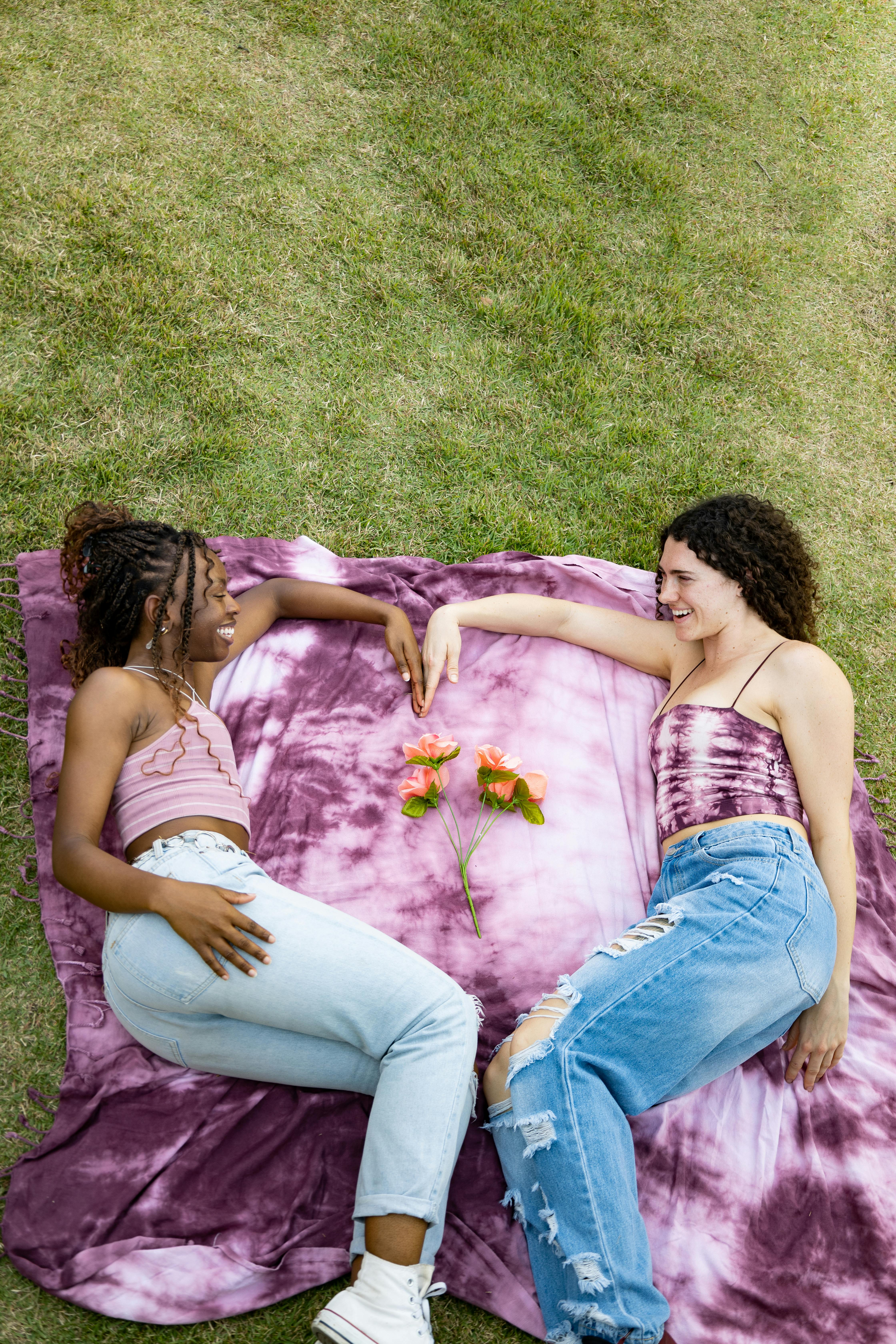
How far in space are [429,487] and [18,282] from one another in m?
2.31

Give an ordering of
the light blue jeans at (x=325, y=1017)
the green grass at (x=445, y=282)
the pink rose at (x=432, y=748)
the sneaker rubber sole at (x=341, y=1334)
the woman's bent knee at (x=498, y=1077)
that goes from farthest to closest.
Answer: the green grass at (x=445, y=282)
the pink rose at (x=432, y=748)
the woman's bent knee at (x=498, y=1077)
the light blue jeans at (x=325, y=1017)
the sneaker rubber sole at (x=341, y=1334)

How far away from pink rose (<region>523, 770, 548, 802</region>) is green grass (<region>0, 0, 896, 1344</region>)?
1358 mm

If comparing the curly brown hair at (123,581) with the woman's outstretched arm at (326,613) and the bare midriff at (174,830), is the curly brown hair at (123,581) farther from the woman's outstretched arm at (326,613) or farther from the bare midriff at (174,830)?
the woman's outstretched arm at (326,613)

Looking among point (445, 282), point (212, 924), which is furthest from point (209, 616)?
point (445, 282)

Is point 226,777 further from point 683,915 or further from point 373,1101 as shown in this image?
point 683,915

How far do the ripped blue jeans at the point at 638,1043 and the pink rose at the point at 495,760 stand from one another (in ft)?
2.32

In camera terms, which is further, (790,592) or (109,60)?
(109,60)

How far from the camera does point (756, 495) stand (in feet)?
16.1

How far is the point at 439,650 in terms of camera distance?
3.72 meters

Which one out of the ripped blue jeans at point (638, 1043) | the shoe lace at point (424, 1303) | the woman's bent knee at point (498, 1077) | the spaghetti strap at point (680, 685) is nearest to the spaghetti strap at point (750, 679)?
the spaghetti strap at point (680, 685)

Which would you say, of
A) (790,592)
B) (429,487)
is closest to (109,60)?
(429,487)

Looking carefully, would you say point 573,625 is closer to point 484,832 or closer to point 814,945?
point 484,832

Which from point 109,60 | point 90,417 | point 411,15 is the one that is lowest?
point 90,417

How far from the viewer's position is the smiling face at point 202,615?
305 centimetres
